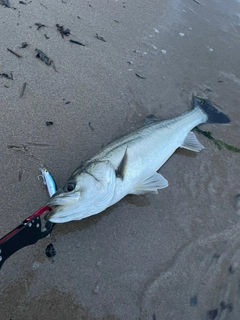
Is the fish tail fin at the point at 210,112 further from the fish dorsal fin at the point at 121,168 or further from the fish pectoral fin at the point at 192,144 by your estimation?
the fish dorsal fin at the point at 121,168

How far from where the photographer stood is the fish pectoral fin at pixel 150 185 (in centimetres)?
362

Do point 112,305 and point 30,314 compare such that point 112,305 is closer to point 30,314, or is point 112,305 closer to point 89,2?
point 30,314

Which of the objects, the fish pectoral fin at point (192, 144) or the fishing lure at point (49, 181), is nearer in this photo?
the fishing lure at point (49, 181)

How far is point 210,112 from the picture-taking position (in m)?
4.85

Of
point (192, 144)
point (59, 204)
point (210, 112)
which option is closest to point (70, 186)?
point (59, 204)

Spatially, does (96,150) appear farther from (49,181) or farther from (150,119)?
(150,119)

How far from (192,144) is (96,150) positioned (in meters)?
1.32

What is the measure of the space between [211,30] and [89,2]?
2.73m

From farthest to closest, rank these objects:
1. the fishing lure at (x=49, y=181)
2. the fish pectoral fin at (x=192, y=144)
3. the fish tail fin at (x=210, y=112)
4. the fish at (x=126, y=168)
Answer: the fish tail fin at (x=210, y=112) < the fish pectoral fin at (x=192, y=144) < the fishing lure at (x=49, y=181) < the fish at (x=126, y=168)

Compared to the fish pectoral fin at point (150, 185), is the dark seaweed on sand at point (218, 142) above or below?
above

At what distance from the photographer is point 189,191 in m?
3.89

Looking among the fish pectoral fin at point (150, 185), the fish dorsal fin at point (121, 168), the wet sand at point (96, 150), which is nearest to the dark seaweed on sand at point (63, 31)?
the wet sand at point (96, 150)

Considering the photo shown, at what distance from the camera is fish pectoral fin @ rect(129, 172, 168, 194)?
362 centimetres

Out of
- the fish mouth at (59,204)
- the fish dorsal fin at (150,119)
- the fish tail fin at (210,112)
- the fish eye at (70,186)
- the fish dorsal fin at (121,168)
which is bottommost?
the fish mouth at (59,204)
